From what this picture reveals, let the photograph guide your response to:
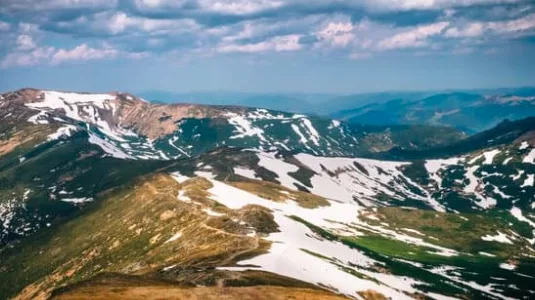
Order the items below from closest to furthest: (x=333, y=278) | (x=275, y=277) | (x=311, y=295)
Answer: (x=311, y=295) → (x=275, y=277) → (x=333, y=278)

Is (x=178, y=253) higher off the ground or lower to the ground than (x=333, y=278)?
lower

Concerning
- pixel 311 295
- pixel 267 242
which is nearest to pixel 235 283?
pixel 311 295

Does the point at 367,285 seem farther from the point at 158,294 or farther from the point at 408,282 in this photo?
the point at 158,294

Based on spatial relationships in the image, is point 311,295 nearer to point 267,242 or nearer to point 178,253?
point 267,242

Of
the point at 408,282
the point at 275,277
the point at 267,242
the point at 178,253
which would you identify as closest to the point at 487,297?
the point at 408,282

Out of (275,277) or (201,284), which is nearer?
(201,284)

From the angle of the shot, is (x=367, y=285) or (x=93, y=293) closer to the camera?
(x=93, y=293)

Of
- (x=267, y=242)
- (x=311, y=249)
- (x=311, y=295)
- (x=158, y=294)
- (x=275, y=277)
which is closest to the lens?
(x=158, y=294)

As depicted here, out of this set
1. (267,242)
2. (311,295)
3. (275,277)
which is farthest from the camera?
(267,242)

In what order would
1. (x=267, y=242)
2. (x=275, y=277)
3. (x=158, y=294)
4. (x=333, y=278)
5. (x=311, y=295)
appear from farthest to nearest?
(x=267, y=242) → (x=333, y=278) → (x=275, y=277) → (x=311, y=295) → (x=158, y=294)
